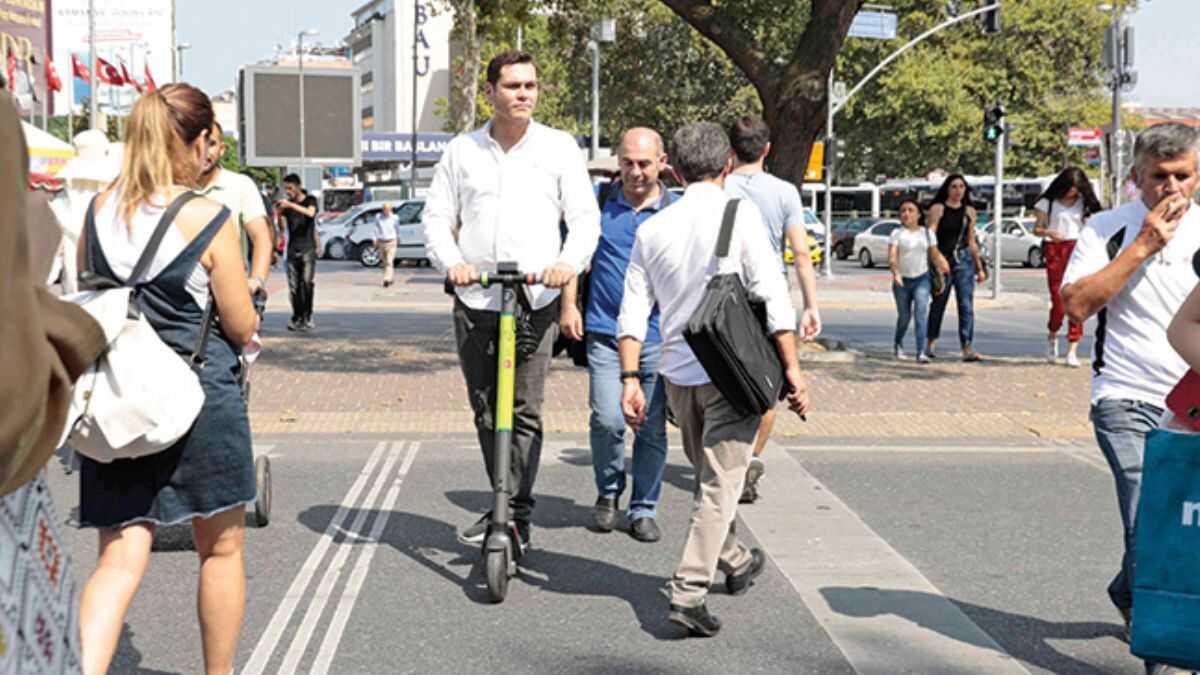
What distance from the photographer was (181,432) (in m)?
3.89

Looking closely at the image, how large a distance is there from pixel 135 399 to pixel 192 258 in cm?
54

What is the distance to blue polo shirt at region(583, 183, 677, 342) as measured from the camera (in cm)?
704

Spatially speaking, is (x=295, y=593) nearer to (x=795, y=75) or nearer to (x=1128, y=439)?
(x=1128, y=439)

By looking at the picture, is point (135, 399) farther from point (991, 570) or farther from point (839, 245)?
point (839, 245)

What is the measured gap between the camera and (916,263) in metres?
14.7

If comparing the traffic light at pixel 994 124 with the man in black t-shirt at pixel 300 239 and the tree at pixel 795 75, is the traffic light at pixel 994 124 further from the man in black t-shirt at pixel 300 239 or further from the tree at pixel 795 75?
the man in black t-shirt at pixel 300 239

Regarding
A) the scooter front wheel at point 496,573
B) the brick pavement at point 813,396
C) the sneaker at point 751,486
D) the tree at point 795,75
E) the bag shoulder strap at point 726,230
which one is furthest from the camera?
the tree at point 795,75

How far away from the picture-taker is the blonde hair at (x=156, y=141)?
4090 mm

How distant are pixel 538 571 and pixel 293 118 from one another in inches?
676

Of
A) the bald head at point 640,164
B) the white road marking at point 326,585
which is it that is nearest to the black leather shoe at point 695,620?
the white road marking at point 326,585

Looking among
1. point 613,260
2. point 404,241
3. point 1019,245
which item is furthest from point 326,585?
point 1019,245

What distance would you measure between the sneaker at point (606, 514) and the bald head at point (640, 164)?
1.41m

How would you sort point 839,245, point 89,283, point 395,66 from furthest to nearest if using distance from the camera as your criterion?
1. point 395,66
2. point 839,245
3. point 89,283

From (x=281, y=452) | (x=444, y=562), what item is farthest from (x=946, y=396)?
(x=444, y=562)
